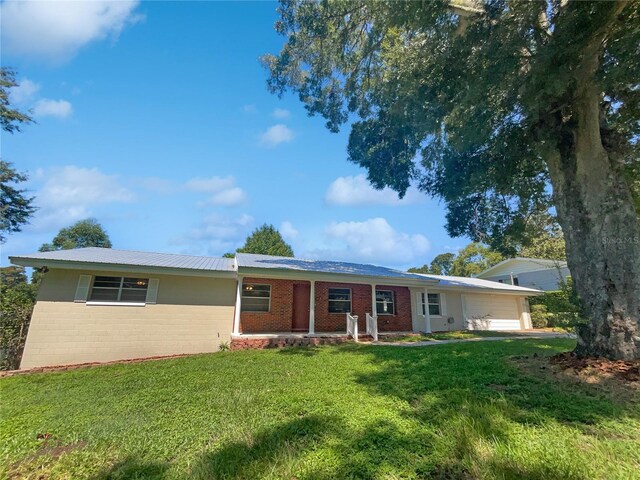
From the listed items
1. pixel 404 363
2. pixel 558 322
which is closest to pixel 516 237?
pixel 558 322

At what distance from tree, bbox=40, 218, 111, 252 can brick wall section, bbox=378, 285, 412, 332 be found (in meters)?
32.5

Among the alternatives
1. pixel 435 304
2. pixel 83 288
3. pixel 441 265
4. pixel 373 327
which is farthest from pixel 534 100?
pixel 441 265

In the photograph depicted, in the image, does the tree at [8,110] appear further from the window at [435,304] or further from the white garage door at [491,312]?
the white garage door at [491,312]

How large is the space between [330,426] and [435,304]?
14.4 metres

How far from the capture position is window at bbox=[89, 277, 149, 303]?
10.1 m

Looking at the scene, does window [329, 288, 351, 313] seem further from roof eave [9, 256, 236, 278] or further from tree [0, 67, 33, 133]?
tree [0, 67, 33, 133]

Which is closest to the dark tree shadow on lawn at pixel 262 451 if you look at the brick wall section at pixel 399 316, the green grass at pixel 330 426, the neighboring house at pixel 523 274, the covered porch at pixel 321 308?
the green grass at pixel 330 426

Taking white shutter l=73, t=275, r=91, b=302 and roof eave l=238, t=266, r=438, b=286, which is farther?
roof eave l=238, t=266, r=438, b=286

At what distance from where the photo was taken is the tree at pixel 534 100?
5.56 m

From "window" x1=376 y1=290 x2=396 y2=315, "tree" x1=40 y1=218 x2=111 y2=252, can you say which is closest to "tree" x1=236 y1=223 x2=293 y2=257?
"tree" x1=40 y1=218 x2=111 y2=252

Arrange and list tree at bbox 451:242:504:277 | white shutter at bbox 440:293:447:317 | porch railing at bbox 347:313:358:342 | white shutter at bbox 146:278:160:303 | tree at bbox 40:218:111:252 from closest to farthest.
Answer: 1. white shutter at bbox 146:278:160:303
2. porch railing at bbox 347:313:358:342
3. white shutter at bbox 440:293:447:317
4. tree at bbox 40:218:111:252
5. tree at bbox 451:242:504:277

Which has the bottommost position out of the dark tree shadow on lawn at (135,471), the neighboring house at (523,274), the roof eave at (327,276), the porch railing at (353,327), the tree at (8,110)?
the dark tree shadow on lawn at (135,471)

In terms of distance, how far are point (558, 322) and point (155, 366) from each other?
377 inches

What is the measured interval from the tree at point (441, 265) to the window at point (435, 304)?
31.6 meters
